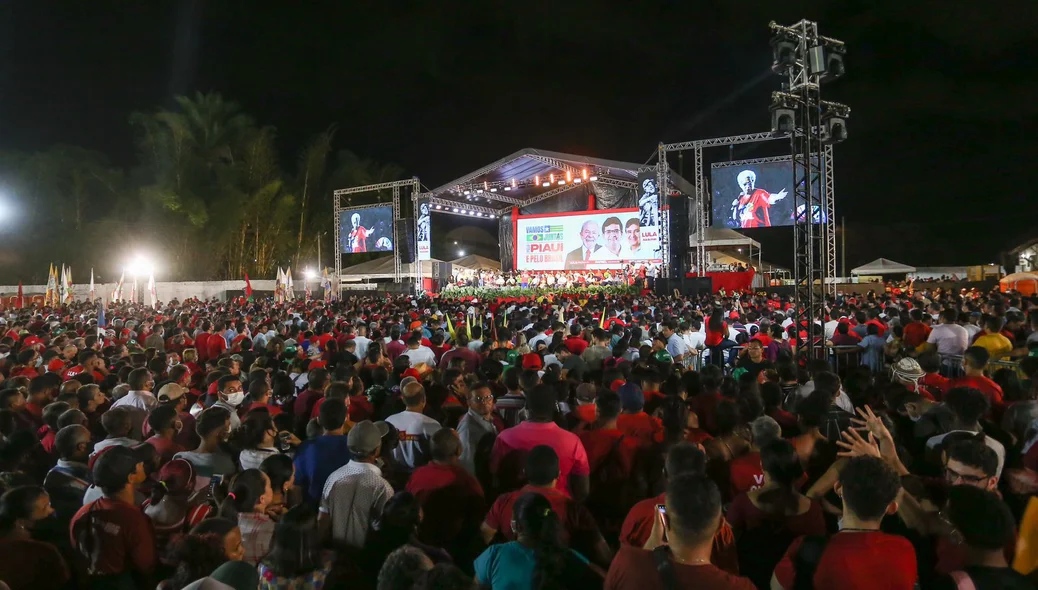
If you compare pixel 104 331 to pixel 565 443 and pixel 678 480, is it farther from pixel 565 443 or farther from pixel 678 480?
pixel 678 480

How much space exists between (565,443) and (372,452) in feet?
3.17

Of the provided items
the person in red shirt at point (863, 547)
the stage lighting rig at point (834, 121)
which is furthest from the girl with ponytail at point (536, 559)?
the stage lighting rig at point (834, 121)

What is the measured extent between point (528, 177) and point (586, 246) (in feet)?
13.5

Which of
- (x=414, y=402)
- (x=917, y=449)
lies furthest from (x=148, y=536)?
(x=917, y=449)

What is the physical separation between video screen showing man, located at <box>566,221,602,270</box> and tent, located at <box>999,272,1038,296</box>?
583 inches

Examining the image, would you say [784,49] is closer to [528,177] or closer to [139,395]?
[139,395]

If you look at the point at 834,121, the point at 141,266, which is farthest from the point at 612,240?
the point at 141,266

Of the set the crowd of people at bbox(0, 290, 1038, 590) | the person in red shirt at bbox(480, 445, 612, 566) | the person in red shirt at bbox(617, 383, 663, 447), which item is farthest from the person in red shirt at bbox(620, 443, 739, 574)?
the person in red shirt at bbox(617, 383, 663, 447)

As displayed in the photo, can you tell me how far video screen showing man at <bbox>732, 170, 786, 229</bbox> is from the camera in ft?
69.1

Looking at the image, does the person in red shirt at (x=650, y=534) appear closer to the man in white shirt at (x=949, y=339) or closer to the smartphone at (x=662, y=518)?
the smartphone at (x=662, y=518)

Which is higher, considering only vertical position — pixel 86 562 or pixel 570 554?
pixel 570 554

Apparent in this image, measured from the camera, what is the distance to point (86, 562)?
263 cm

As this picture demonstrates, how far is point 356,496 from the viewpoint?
2836 mm

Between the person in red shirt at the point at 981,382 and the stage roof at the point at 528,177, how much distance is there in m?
18.4
